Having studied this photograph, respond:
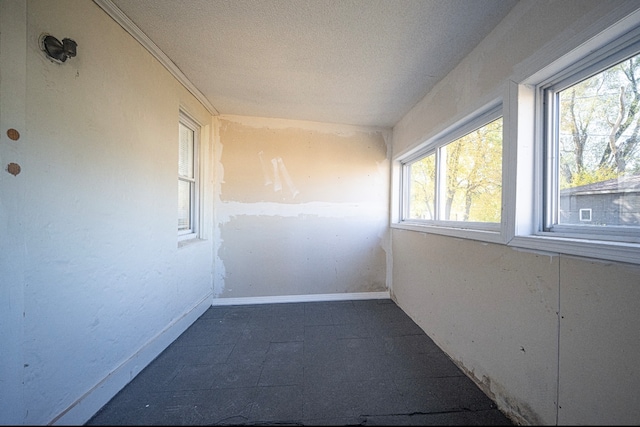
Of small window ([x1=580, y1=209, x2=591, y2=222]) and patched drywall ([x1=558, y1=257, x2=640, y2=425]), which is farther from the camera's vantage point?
small window ([x1=580, y1=209, x2=591, y2=222])

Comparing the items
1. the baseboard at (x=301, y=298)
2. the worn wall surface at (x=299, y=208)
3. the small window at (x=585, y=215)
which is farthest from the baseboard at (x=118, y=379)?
the small window at (x=585, y=215)

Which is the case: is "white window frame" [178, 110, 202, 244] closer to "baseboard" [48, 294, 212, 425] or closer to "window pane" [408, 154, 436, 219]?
"baseboard" [48, 294, 212, 425]

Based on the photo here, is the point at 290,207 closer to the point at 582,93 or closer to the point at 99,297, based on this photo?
the point at 99,297

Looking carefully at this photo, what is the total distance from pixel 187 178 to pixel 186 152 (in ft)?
1.05

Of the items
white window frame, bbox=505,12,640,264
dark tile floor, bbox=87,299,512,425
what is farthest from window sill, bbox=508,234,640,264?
dark tile floor, bbox=87,299,512,425

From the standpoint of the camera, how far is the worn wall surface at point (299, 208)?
108 inches

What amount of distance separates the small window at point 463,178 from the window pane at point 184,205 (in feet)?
9.19

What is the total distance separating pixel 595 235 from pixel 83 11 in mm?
2951

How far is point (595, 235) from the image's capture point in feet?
3.21

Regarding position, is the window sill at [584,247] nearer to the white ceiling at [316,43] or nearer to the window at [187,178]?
Answer: the white ceiling at [316,43]

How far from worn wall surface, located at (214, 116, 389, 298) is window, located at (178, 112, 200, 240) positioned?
29 cm

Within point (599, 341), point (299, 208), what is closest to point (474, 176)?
point (599, 341)

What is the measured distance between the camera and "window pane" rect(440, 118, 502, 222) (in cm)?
150

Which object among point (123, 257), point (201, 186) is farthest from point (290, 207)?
point (123, 257)
